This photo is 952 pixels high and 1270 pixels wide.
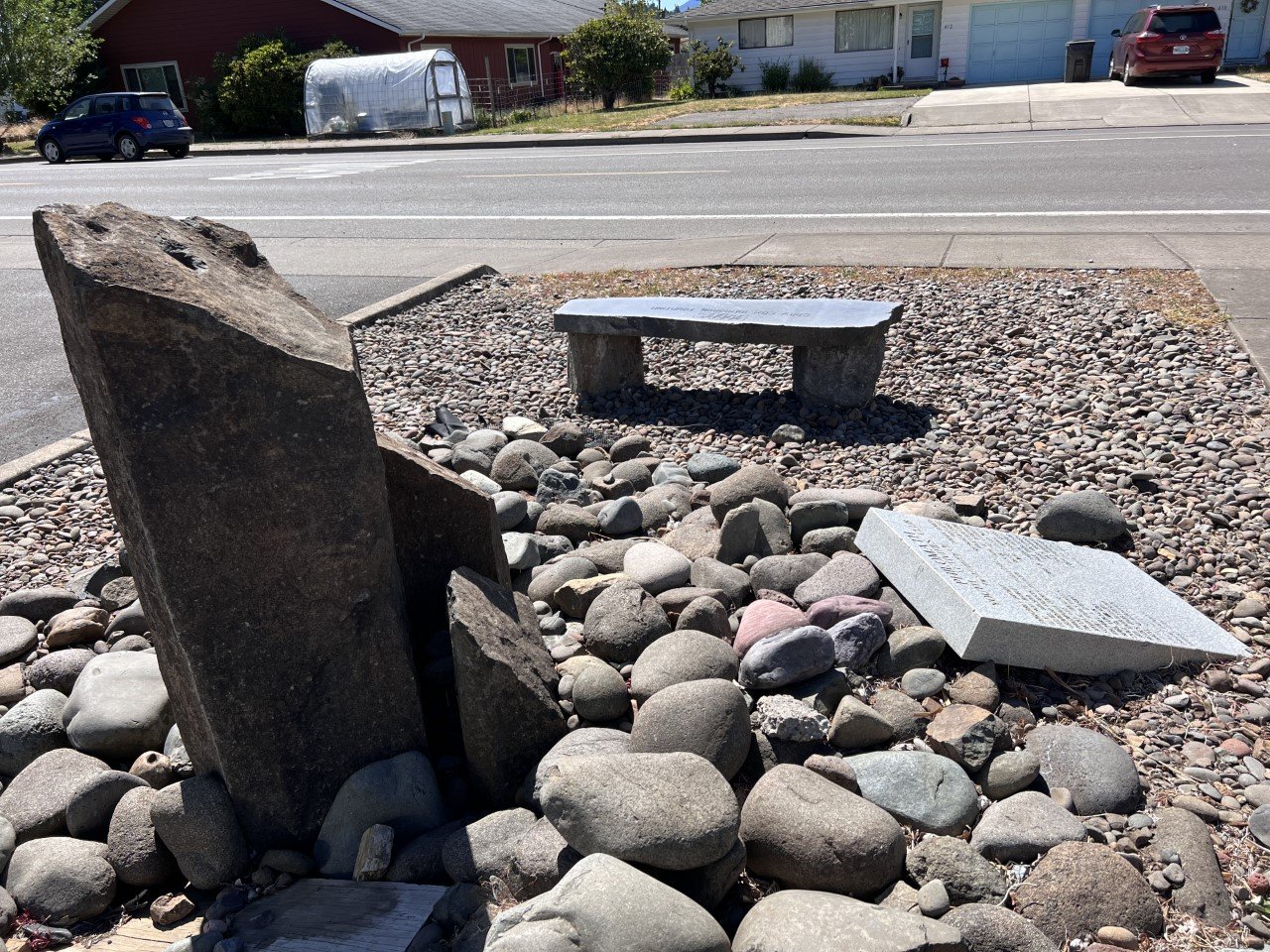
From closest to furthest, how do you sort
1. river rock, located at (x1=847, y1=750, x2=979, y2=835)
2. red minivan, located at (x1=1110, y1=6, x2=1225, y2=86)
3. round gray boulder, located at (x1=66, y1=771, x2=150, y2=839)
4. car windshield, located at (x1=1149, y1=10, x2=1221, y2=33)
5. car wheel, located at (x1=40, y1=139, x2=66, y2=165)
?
river rock, located at (x1=847, y1=750, x2=979, y2=835) → round gray boulder, located at (x1=66, y1=771, x2=150, y2=839) → red minivan, located at (x1=1110, y1=6, x2=1225, y2=86) → car windshield, located at (x1=1149, y1=10, x2=1221, y2=33) → car wheel, located at (x1=40, y1=139, x2=66, y2=165)

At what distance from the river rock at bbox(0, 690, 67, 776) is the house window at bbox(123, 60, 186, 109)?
3430 centimetres

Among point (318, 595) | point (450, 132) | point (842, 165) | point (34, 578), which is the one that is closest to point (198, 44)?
point (450, 132)

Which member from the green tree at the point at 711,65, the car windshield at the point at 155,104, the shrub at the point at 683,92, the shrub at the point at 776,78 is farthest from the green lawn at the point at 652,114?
the car windshield at the point at 155,104

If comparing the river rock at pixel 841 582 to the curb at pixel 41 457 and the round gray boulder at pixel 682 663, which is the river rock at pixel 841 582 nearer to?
the round gray boulder at pixel 682 663

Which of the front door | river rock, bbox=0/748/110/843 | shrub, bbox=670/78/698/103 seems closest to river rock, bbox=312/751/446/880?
river rock, bbox=0/748/110/843

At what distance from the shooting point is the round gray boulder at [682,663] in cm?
314

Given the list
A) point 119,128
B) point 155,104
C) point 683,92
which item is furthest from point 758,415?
point 683,92

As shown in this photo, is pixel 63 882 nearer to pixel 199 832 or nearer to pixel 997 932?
pixel 199 832

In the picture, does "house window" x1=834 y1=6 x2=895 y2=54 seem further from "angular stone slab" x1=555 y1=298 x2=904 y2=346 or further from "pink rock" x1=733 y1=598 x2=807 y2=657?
"pink rock" x1=733 y1=598 x2=807 y2=657

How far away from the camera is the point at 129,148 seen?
80.8ft

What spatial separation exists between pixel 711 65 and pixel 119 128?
1690 cm

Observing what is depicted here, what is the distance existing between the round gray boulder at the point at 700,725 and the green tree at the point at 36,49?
36339 millimetres

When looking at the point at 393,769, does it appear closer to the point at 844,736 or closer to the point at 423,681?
the point at 423,681

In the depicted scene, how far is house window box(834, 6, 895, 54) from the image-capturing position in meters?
32.1
